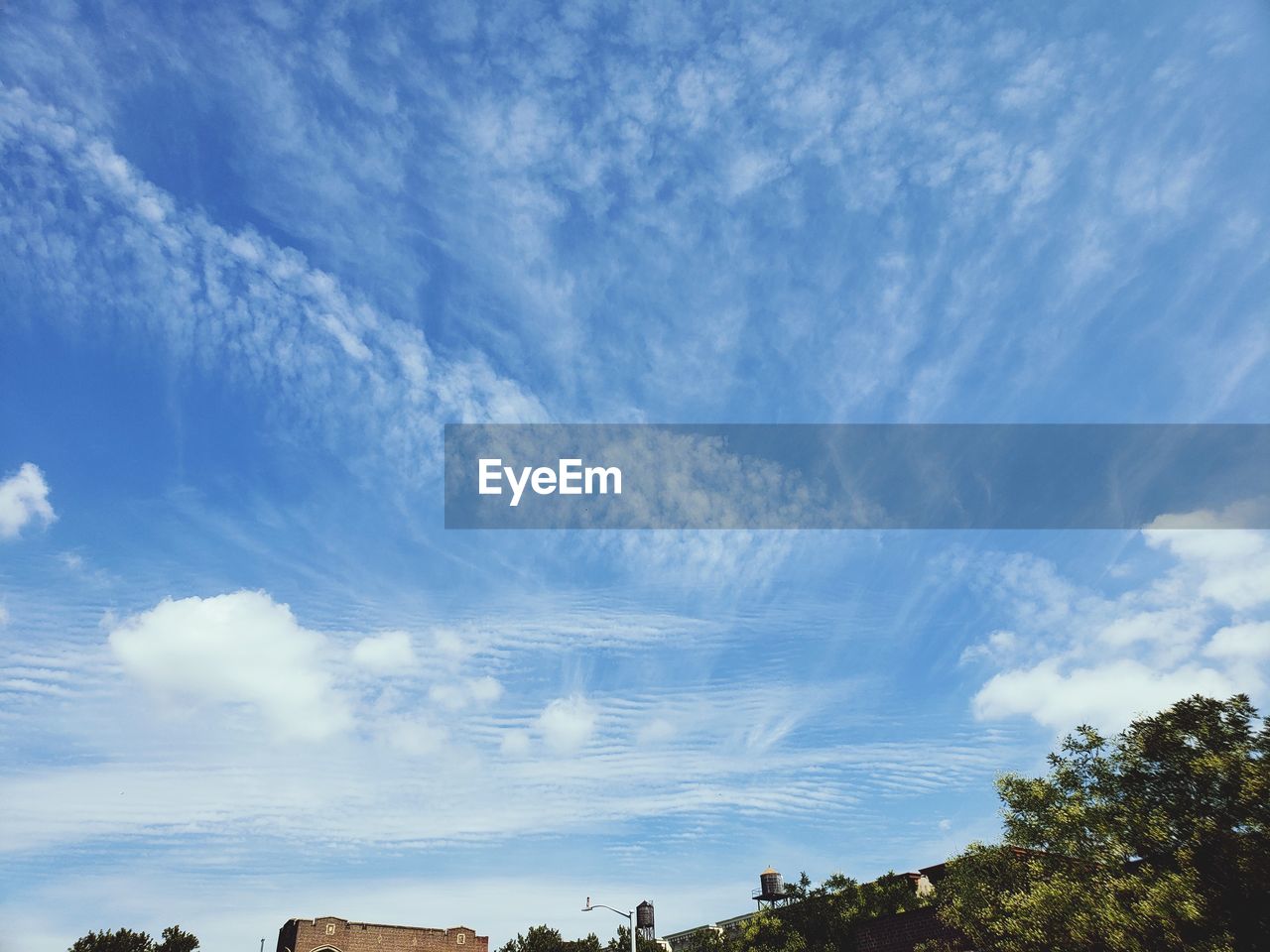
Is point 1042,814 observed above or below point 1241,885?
above

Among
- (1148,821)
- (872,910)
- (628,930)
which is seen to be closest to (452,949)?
(628,930)

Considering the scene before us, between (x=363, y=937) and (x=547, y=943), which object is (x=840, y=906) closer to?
(x=547, y=943)

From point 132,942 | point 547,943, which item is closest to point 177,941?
point 132,942

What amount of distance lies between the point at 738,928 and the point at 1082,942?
79.4 feet

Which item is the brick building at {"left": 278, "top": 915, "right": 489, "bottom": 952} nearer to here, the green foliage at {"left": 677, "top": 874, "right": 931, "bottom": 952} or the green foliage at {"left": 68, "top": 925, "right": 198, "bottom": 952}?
the green foliage at {"left": 68, "top": 925, "right": 198, "bottom": 952}

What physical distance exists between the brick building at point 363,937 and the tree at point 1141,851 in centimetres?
4552

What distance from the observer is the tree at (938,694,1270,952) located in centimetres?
2120

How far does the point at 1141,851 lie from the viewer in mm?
24094

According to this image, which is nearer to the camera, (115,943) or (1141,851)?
(1141,851)

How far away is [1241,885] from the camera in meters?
21.4

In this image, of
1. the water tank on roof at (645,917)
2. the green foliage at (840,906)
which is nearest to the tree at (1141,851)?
the green foliage at (840,906)

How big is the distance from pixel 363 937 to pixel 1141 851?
173 feet

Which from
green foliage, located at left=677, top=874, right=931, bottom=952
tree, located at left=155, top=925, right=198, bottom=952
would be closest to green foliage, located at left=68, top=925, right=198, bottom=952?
tree, located at left=155, top=925, right=198, bottom=952

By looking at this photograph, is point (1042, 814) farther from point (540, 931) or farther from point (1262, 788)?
point (540, 931)
